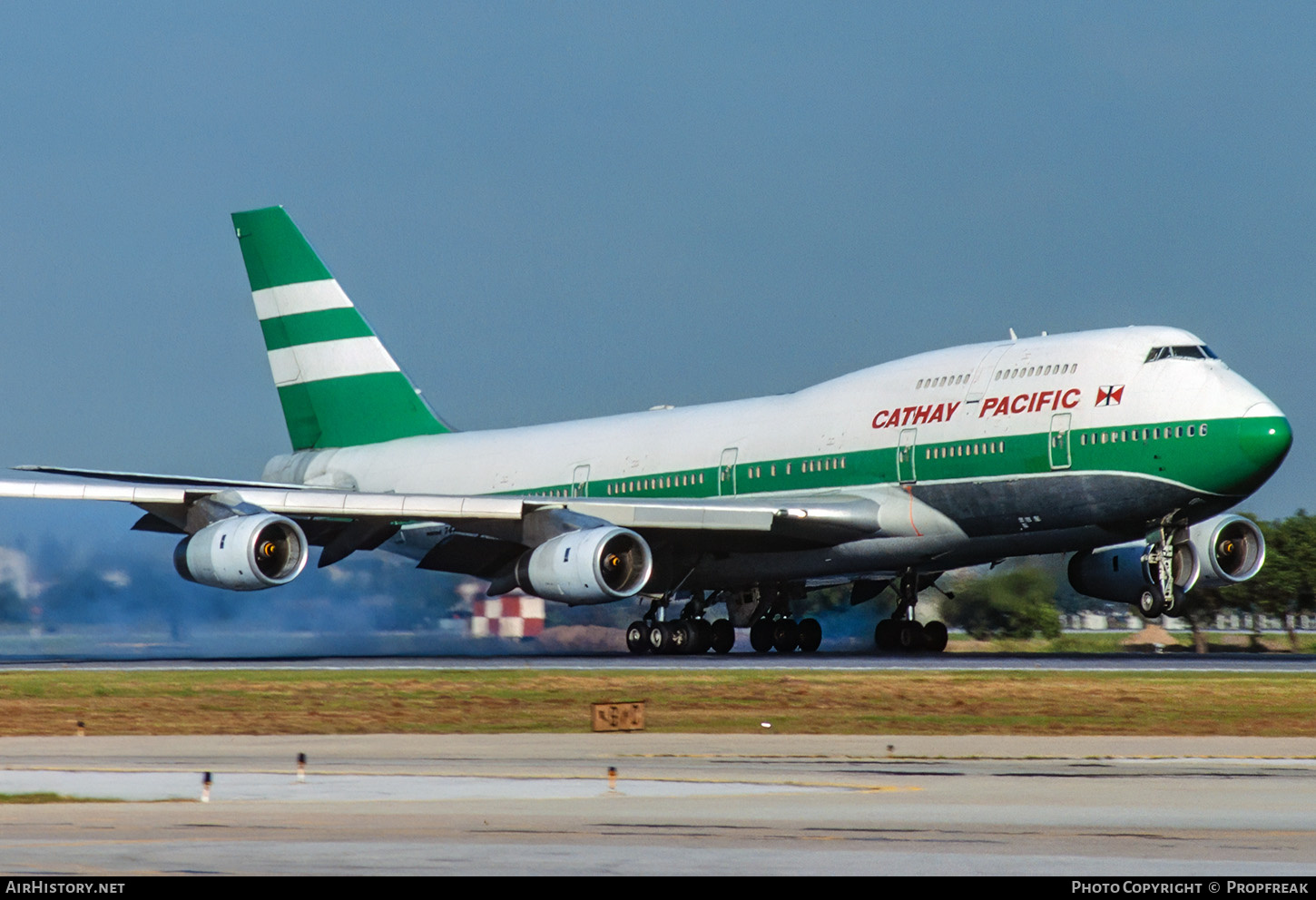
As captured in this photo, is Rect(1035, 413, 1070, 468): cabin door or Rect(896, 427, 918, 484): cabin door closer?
Rect(1035, 413, 1070, 468): cabin door

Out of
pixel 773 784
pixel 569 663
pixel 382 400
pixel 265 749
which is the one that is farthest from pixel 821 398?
pixel 773 784

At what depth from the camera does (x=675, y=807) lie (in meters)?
14.1

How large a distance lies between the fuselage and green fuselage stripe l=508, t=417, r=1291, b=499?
3 centimetres

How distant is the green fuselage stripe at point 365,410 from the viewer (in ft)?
165

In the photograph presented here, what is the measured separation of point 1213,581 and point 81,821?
95.7 feet

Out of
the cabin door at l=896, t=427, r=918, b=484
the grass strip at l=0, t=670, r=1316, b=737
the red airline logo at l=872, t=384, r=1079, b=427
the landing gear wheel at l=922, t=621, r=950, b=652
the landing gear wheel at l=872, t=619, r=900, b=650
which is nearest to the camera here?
the grass strip at l=0, t=670, r=1316, b=737

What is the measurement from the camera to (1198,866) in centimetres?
1063

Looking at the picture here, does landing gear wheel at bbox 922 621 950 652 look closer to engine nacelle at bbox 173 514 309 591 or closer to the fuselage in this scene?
the fuselage

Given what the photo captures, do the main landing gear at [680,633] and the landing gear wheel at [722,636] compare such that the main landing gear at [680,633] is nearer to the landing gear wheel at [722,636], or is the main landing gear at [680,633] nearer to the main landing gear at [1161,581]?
the landing gear wheel at [722,636]

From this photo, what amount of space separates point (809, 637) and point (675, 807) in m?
28.9

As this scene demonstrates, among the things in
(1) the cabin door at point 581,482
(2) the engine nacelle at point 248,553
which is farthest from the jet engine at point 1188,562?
(2) the engine nacelle at point 248,553

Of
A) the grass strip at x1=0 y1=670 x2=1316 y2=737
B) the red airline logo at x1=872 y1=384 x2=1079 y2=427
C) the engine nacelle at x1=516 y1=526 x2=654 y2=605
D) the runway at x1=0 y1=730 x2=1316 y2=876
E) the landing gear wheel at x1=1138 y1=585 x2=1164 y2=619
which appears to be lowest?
the runway at x1=0 y1=730 x2=1316 y2=876

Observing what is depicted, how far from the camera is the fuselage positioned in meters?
34.9

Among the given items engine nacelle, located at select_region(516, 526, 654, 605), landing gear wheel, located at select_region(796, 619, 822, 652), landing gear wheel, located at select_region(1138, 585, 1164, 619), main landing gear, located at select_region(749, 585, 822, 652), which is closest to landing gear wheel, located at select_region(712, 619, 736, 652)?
main landing gear, located at select_region(749, 585, 822, 652)
